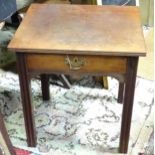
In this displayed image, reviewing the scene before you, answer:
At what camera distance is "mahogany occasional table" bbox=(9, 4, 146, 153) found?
1212mm

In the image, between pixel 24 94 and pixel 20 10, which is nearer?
pixel 24 94

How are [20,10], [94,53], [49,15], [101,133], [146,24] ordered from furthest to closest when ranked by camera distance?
[146,24], [20,10], [101,133], [49,15], [94,53]

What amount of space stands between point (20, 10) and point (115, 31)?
0.99m

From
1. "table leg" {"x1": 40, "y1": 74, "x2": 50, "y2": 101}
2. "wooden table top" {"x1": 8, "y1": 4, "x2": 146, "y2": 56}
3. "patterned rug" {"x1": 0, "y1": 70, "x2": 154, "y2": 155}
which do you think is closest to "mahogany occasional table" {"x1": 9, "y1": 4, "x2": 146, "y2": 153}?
"wooden table top" {"x1": 8, "y1": 4, "x2": 146, "y2": 56}

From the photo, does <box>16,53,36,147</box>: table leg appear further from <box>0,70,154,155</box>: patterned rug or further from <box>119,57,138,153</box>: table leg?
<box>119,57,138,153</box>: table leg

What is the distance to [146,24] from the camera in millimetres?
2594

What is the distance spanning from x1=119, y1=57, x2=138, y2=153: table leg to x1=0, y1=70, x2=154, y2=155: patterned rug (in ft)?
0.26

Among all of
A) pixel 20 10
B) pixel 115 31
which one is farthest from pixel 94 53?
pixel 20 10

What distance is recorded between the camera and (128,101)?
132 cm

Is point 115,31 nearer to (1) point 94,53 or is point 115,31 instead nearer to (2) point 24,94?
(1) point 94,53

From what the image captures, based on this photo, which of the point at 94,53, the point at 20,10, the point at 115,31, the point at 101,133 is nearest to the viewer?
the point at 94,53

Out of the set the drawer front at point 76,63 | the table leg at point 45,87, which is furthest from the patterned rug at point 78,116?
the drawer front at point 76,63

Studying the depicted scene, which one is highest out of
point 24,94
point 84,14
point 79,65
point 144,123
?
point 84,14

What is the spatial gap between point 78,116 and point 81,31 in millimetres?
530
